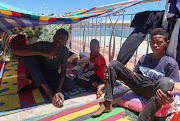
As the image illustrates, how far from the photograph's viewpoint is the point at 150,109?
152 centimetres

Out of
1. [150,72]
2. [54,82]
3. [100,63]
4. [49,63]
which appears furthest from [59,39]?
[150,72]

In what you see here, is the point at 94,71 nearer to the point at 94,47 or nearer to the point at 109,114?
the point at 94,47

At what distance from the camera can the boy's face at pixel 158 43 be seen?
1761mm

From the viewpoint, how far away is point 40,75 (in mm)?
2082

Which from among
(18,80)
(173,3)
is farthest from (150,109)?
(18,80)

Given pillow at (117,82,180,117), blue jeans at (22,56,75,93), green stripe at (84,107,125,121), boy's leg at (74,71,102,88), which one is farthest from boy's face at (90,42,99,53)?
green stripe at (84,107,125,121)

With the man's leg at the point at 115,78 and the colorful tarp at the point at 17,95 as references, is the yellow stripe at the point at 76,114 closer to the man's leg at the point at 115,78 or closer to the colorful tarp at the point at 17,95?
the man's leg at the point at 115,78

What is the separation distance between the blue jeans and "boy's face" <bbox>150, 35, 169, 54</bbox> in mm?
1506

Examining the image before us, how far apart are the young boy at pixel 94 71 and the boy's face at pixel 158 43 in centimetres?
104

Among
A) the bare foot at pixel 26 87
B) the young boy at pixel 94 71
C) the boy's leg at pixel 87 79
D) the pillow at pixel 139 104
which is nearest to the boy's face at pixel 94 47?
the young boy at pixel 94 71

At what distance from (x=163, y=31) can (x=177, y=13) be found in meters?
0.29

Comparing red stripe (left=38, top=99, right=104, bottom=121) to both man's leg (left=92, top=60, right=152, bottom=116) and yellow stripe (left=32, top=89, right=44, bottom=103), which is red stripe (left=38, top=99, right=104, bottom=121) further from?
yellow stripe (left=32, top=89, right=44, bottom=103)

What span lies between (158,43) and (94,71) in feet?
4.28

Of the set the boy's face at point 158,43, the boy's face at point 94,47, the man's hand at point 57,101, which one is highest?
the boy's face at point 158,43
